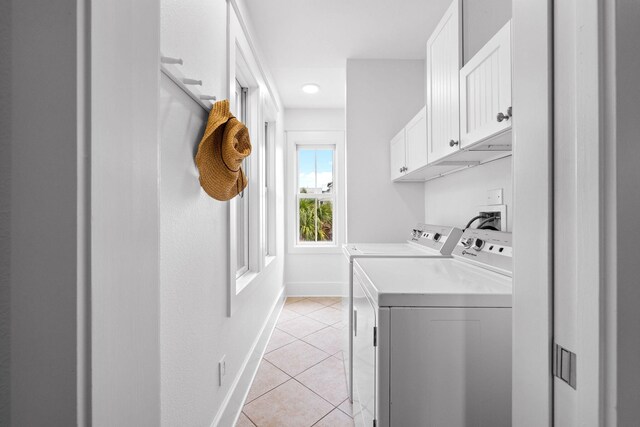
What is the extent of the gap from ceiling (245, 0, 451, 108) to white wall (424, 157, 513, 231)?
127 cm

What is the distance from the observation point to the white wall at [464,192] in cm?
158

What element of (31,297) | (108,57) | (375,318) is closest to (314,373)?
(375,318)

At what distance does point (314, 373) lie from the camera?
2225 mm

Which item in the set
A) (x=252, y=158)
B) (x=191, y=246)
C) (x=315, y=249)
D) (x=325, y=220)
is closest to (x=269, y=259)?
(x=315, y=249)

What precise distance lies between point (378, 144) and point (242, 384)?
229 cm

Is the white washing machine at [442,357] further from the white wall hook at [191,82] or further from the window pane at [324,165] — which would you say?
the window pane at [324,165]

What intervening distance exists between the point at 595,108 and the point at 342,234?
373 centimetres

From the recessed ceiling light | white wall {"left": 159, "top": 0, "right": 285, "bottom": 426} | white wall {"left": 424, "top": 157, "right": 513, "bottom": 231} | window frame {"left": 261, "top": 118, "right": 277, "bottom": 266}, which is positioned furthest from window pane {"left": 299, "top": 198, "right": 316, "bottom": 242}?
white wall {"left": 159, "top": 0, "right": 285, "bottom": 426}

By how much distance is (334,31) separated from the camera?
8.25 ft

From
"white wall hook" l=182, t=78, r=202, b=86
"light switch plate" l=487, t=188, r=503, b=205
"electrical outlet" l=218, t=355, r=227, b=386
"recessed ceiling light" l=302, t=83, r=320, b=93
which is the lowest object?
"electrical outlet" l=218, t=355, r=227, b=386

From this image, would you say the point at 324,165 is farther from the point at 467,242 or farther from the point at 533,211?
the point at 533,211

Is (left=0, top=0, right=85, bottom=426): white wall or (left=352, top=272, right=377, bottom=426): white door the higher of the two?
(left=0, top=0, right=85, bottom=426): white wall

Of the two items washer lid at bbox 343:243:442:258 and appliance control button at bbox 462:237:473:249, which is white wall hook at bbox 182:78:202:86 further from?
appliance control button at bbox 462:237:473:249

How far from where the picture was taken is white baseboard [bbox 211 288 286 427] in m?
1.55
